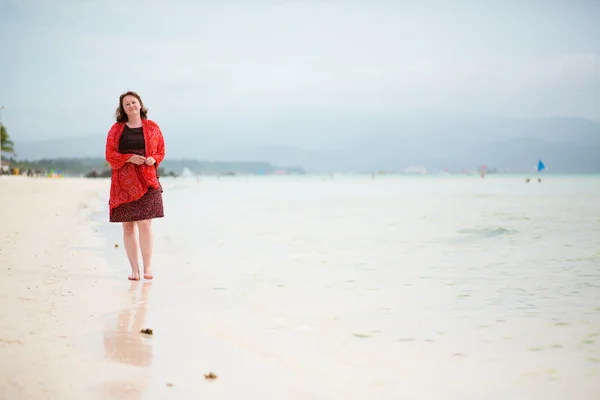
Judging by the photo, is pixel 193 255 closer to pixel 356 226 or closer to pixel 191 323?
pixel 191 323

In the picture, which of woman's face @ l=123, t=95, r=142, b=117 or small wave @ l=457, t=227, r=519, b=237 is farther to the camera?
small wave @ l=457, t=227, r=519, b=237

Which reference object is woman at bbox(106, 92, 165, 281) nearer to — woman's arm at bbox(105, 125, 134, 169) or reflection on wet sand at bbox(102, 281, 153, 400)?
woman's arm at bbox(105, 125, 134, 169)

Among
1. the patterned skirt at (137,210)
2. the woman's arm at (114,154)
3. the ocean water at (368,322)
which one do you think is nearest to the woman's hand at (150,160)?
the woman's arm at (114,154)

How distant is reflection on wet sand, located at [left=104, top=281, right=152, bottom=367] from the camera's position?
3484 millimetres

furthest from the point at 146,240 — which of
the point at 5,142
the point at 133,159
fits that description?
the point at 5,142

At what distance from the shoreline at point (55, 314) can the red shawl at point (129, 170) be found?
38.3 inches

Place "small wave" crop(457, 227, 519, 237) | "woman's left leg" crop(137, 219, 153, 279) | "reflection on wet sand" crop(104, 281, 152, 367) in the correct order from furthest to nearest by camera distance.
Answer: "small wave" crop(457, 227, 519, 237) < "woman's left leg" crop(137, 219, 153, 279) < "reflection on wet sand" crop(104, 281, 152, 367)

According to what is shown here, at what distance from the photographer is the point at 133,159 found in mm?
5770

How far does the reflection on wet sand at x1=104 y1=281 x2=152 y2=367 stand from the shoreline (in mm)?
109

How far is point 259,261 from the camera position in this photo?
8164 millimetres

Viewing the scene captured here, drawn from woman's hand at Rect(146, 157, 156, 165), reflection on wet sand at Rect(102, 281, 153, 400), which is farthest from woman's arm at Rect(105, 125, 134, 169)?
reflection on wet sand at Rect(102, 281, 153, 400)

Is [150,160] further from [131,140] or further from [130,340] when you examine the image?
[130,340]

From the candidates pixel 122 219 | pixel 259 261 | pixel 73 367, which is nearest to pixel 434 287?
pixel 259 261

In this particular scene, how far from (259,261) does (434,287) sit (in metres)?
2.80
